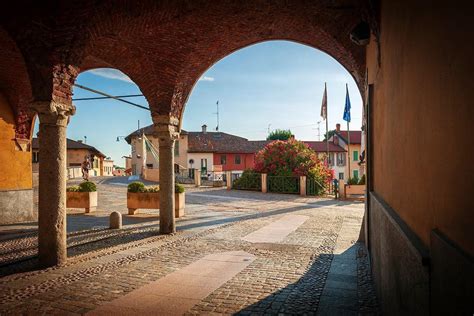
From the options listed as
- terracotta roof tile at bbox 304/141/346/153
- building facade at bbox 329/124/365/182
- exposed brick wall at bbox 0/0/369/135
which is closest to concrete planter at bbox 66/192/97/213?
exposed brick wall at bbox 0/0/369/135

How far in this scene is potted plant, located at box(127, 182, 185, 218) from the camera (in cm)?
1113

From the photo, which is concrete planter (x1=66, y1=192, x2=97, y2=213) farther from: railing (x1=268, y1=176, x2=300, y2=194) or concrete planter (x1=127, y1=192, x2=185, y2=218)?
railing (x1=268, y1=176, x2=300, y2=194)

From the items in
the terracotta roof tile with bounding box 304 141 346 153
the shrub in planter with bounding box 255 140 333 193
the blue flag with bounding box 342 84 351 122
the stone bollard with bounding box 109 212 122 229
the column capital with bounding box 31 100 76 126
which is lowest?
the stone bollard with bounding box 109 212 122 229

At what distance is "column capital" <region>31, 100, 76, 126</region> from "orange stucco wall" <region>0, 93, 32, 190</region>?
6341 millimetres

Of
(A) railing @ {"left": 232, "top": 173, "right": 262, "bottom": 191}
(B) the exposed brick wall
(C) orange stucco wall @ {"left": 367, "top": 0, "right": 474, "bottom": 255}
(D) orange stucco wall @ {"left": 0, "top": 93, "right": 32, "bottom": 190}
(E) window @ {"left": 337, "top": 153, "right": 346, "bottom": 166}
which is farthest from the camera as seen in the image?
(E) window @ {"left": 337, "top": 153, "right": 346, "bottom": 166}

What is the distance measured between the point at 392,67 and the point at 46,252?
6057mm

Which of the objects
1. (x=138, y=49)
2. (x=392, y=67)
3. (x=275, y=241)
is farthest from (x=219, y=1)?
(x=275, y=241)

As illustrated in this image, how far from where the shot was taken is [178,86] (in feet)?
28.6

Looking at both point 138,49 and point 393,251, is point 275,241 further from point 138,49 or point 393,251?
point 138,49

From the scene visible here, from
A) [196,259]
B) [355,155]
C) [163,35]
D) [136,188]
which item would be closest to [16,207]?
[136,188]

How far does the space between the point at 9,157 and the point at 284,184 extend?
14.4 meters

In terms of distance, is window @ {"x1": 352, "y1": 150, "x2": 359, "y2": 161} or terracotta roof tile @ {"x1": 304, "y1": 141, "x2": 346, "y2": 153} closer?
window @ {"x1": 352, "y1": 150, "x2": 359, "y2": 161}

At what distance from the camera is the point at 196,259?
6.15 meters

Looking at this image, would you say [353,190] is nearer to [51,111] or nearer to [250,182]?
[250,182]
